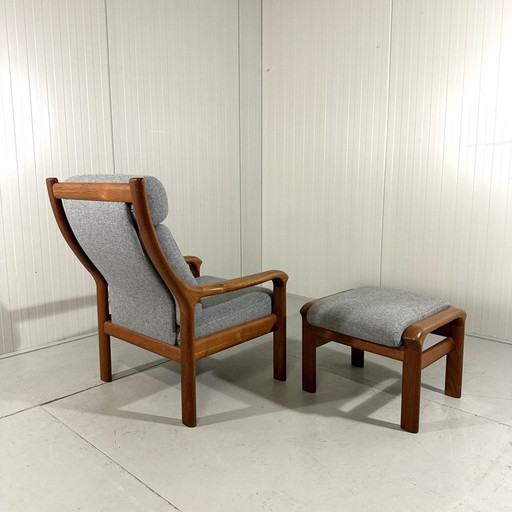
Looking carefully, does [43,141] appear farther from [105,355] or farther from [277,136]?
[277,136]

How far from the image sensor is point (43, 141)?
9.48 ft

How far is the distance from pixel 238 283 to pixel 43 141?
1.57 metres

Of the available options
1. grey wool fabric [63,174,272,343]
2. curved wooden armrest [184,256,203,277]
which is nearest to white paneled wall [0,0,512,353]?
curved wooden armrest [184,256,203,277]

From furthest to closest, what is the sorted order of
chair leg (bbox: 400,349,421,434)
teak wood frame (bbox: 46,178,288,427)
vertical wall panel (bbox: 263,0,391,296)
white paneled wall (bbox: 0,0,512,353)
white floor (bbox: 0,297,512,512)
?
vertical wall panel (bbox: 263,0,391,296) < white paneled wall (bbox: 0,0,512,353) < chair leg (bbox: 400,349,421,434) < teak wood frame (bbox: 46,178,288,427) < white floor (bbox: 0,297,512,512)

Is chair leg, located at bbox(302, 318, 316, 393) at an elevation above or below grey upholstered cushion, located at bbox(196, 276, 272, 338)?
below

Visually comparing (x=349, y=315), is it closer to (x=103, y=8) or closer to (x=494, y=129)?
(x=494, y=129)

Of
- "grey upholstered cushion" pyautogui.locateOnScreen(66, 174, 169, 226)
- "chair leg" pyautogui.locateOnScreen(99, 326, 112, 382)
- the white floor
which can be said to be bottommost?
the white floor

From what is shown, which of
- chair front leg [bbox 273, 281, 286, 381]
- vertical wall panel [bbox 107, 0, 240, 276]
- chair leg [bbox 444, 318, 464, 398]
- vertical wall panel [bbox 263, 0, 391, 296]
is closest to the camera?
chair leg [bbox 444, 318, 464, 398]

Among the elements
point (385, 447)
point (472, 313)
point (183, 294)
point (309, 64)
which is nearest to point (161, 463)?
point (183, 294)

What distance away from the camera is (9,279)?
2.85m

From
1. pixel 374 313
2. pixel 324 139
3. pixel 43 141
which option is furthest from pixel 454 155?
pixel 43 141

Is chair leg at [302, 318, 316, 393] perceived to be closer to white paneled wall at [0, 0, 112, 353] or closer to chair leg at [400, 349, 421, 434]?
chair leg at [400, 349, 421, 434]

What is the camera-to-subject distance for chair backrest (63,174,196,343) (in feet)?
6.23

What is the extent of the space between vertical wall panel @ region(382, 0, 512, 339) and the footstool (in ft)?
3.26
